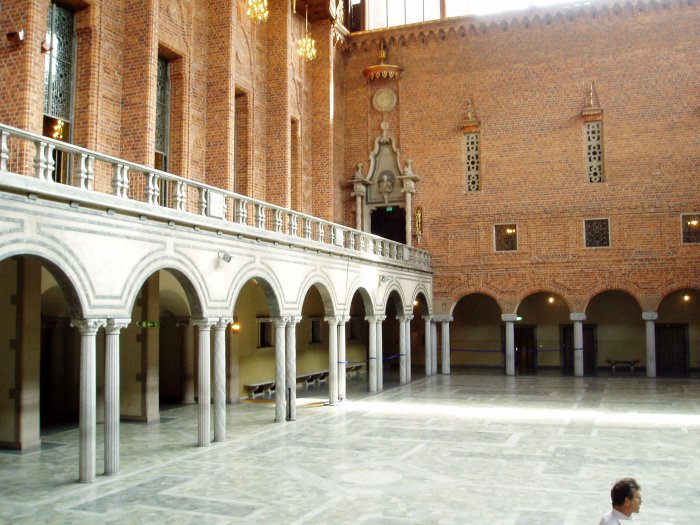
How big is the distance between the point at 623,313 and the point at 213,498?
27.0 meters

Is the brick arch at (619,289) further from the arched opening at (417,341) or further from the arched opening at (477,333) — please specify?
the arched opening at (417,341)

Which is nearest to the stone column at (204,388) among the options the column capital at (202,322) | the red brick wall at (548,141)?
the column capital at (202,322)

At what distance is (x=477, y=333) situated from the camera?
36031 mm

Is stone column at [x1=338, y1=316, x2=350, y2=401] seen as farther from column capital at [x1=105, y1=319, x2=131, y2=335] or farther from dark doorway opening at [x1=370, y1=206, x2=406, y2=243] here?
dark doorway opening at [x1=370, y1=206, x2=406, y2=243]

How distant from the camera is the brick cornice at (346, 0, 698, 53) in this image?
3058 cm

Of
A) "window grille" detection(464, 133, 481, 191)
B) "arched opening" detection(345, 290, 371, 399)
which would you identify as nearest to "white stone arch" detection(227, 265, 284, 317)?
"arched opening" detection(345, 290, 371, 399)

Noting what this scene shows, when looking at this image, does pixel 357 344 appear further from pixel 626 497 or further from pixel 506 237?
pixel 626 497

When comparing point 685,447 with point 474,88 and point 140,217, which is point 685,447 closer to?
point 140,217

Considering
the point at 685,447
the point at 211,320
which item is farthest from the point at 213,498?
the point at 685,447

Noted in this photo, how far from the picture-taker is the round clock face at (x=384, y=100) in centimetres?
3403

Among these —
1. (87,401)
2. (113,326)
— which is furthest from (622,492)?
(113,326)

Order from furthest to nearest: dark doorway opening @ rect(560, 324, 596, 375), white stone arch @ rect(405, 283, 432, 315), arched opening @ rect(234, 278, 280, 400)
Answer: dark doorway opening @ rect(560, 324, 596, 375), white stone arch @ rect(405, 283, 432, 315), arched opening @ rect(234, 278, 280, 400)

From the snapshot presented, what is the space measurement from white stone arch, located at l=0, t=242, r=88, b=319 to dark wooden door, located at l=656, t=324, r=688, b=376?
27916mm

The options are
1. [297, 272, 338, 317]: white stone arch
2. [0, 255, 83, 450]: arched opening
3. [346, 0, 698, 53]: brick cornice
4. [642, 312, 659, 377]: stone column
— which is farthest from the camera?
[346, 0, 698, 53]: brick cornice
